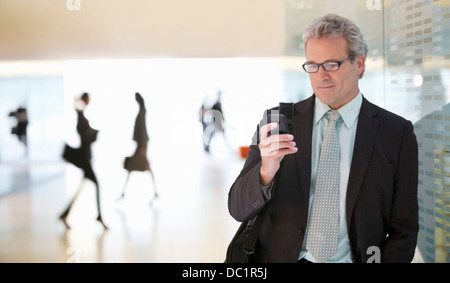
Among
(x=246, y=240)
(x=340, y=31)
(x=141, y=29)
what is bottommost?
(x=246, y=240)

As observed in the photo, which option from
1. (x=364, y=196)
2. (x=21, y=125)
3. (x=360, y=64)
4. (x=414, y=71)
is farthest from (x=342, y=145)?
(x=21, y=125)

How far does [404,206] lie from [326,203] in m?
0.27

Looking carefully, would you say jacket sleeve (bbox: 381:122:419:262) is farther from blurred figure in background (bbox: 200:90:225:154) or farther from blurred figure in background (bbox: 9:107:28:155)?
blurred figure in background (bbox: 9:107:28:155)

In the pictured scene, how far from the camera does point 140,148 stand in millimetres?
2123

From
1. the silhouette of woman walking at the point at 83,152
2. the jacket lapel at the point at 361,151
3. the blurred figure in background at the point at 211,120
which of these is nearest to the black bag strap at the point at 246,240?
the jacket lapel at the point at 361,151

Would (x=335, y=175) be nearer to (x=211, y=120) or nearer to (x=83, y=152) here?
(x=211, y=120)

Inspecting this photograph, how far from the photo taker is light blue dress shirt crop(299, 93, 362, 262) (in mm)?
1617

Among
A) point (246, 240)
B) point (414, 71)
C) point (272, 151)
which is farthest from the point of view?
point (414, 71)

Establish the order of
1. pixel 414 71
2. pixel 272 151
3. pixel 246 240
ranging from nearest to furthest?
1. pixel 272 151
2. pixel 246 240
3. pixel 414 71

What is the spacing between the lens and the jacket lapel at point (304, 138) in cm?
164

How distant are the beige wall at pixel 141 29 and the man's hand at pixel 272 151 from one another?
2.16ft

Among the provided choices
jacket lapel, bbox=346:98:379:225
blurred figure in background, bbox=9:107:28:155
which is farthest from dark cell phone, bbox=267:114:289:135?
blurred figure in background, bbox=9:107:28:155

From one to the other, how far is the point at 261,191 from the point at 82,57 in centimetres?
109

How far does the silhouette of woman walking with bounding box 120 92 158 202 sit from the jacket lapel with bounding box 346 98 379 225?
915 millimetres
